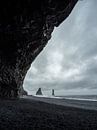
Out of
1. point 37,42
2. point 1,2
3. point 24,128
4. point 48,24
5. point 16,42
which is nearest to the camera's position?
point 24,128

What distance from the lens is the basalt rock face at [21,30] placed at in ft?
71.9

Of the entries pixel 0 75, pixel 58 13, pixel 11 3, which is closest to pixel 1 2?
pixel 11 3

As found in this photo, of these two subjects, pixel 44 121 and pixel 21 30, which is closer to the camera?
pixel 44 121

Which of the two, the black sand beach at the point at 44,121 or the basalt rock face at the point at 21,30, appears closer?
the black sand beach at the point at 44,121

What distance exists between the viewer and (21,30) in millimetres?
25891

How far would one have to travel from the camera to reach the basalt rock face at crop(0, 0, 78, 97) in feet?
71.9

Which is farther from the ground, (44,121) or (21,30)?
(21,30)

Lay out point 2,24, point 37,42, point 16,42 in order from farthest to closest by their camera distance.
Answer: point 37,42, point 16,42, point 2,24

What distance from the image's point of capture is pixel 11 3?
2091cm

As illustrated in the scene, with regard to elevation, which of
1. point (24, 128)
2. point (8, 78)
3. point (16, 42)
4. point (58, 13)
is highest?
point (58, 13)

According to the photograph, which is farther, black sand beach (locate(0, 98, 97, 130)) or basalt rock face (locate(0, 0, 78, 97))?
basalt rock face (locate(0, 0, 78, 97))

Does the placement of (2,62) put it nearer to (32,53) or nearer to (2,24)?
(32,53)

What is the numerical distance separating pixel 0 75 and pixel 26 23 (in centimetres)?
1265

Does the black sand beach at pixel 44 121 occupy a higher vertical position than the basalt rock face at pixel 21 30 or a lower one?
lower
